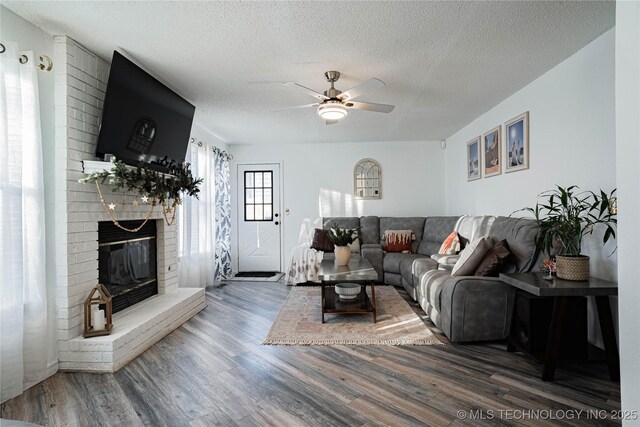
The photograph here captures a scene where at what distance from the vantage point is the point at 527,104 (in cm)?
330

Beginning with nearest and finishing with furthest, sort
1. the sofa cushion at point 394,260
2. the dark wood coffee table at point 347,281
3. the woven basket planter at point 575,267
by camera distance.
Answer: the woven basket planter at point 575,267 → the dark wood coffee table at point 347,281 → the sofa cushion at point 394,260

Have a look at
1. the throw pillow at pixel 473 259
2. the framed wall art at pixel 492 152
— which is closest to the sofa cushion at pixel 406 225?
the framed wall art at pixel 492 152

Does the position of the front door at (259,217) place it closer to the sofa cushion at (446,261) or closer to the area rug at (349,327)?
the area rug at (349,327)

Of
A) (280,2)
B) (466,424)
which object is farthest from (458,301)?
(280,2)

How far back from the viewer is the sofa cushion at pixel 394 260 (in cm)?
460

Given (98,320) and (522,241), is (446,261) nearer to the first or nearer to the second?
(522,241)

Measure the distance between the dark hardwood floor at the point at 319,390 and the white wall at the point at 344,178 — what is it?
11.4 ft

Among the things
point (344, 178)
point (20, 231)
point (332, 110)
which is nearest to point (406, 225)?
point (344, 178)

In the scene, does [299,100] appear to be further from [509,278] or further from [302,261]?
[509,278]

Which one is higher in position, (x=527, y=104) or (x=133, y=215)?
(x=527, y=104)

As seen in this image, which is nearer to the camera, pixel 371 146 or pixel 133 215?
pixel 133 215

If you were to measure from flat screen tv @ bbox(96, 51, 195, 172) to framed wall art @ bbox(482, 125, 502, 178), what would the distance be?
3.55 m

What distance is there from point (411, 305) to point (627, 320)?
2.73m

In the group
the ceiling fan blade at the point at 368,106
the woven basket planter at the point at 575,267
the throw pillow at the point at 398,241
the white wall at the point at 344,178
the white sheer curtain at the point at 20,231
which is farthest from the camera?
the white wall at the point at 344,178
